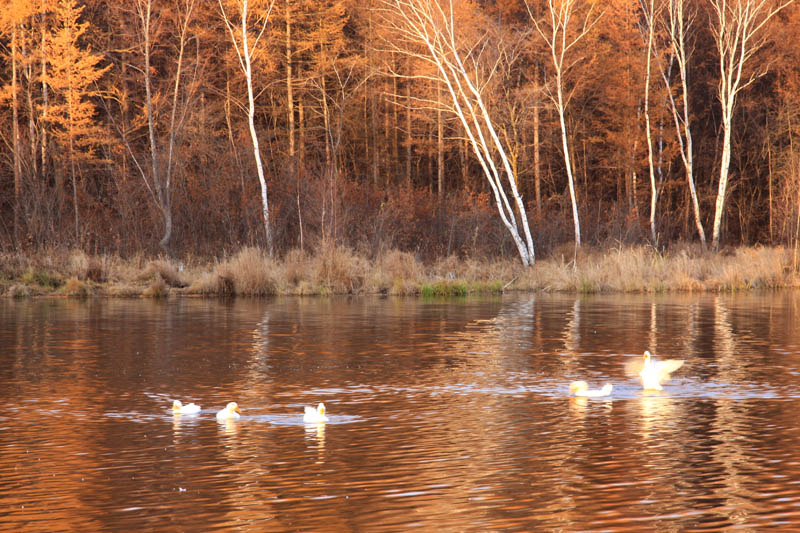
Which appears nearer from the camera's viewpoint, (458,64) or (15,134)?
(458,64)

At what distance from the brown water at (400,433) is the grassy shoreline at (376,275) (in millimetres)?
13329

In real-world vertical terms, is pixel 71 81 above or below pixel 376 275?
above

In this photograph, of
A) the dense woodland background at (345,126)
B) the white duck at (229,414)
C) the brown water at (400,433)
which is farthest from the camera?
the dense woodland background at (345,126)

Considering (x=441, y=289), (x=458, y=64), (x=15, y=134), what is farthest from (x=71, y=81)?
(x=441, y=289)

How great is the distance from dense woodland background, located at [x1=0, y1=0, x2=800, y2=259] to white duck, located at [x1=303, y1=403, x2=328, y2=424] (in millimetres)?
23933

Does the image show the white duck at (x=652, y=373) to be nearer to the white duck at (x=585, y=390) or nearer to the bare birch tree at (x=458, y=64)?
the white duck at (x=585, y=390)

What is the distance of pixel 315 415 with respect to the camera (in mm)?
12250

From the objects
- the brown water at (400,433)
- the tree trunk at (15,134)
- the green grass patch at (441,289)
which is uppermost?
the tree trunk at (15,134)

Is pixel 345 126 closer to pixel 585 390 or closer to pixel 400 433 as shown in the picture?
pixel 585 390

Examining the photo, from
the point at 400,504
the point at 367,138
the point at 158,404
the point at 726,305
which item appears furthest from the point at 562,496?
the point at 367,138

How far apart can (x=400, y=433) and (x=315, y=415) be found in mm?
1153

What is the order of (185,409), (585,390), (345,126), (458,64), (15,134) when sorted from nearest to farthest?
(185,409)
(585,390)
(458,64)
(15,134)
(345,126)

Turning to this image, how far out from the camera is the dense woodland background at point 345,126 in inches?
1714

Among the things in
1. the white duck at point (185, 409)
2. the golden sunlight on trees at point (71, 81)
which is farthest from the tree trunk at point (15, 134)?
the white duck at point (185, 409)
